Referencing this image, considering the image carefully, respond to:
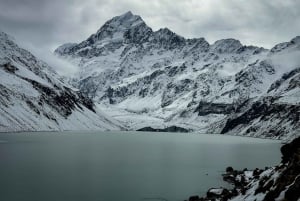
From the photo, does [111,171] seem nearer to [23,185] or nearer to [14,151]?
[23,185]

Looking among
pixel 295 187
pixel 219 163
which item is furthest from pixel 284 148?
pixel 219 163

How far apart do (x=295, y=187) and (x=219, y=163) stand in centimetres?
10519

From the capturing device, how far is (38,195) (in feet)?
259

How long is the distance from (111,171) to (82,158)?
3082cm

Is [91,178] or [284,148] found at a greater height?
[284,148]

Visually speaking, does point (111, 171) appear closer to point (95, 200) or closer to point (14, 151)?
point (95, 200)

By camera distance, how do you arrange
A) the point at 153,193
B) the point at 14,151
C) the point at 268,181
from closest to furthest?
the point at 268,181
the point at 153,193
the point at 14,151

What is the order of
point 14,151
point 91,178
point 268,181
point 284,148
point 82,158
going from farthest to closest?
point 14,151
point 82,158
point 91,178
point 284,148
point 268,181

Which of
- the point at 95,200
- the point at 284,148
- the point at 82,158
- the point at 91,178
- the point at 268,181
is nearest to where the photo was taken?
the point at 268,181

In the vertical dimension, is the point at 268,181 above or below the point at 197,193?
above

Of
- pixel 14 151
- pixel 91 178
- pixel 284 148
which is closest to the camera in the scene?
pixel 284 148

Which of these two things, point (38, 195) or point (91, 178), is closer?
point (38, 195)

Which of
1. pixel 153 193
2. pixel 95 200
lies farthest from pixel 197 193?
pixel 95 200

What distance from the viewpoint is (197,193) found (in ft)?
287
